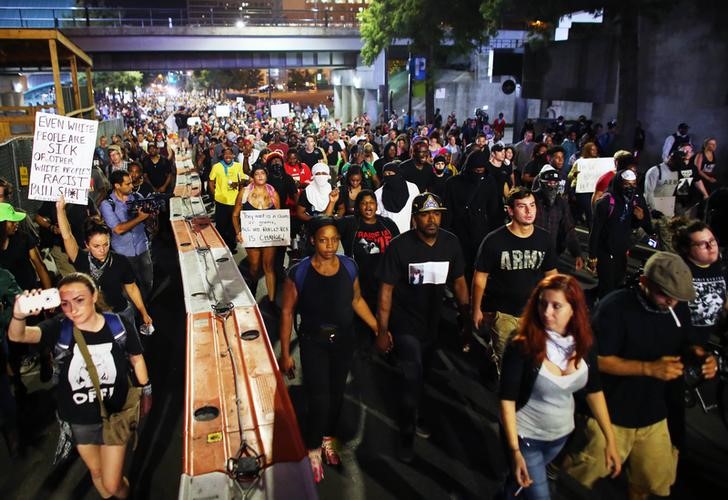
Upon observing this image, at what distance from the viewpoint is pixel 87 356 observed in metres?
3.87

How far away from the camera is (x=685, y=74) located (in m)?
20.1

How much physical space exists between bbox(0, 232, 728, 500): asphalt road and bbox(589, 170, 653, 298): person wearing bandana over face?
205 cm

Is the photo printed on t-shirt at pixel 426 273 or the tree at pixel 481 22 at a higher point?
the tree at pixel 481 22

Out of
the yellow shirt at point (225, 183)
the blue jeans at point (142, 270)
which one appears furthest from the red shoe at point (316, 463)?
the yellow shirt at point (225, 183)

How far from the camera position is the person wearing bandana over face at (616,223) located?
7.20 meters

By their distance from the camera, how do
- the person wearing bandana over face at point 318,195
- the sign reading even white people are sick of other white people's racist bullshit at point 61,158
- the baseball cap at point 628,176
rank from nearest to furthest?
the sign reading even white people are sick of other white people's racist bullshit at point 61,158, the baseball cap at point 628,176, the person wearing bandana over face at point 318,195

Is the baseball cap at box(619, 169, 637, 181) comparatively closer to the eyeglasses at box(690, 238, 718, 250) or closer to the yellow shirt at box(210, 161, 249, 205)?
the eyeglasses at box(690, 238, 718, 250)

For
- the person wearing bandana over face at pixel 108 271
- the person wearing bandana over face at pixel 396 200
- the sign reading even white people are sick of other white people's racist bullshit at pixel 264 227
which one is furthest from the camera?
the sign reading even white people are sick of other white people's racist bullshit at pixel 264 227

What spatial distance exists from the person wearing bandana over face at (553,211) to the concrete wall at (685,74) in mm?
14008

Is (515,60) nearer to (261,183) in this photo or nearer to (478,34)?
(478,34)

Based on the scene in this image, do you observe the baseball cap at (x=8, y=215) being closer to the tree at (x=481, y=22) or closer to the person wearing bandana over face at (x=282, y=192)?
the person wearing bandana over face at (x=282, y=192)

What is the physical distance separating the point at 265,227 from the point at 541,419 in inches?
213

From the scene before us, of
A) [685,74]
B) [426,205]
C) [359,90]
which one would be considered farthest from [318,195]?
[359,90]

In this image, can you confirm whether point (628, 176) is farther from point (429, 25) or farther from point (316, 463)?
point (429, 25)
